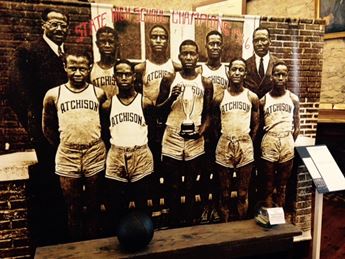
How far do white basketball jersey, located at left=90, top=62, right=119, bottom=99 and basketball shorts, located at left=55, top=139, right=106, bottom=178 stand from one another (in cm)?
33

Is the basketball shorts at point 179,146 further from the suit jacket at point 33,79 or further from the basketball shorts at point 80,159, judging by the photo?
the suit jacket at point 33,79

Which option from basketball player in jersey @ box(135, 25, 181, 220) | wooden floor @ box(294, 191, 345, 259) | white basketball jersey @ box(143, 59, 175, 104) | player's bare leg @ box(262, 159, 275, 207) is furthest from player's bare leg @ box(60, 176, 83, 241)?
wooden floor @ box(294, 191, 345, 259)

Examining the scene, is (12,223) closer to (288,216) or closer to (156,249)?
(156,249)

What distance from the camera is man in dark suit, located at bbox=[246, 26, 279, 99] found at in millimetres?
2154

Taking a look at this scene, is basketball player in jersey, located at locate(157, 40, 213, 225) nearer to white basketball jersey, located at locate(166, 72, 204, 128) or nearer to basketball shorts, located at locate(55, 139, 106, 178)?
white basketball jersey, located at locate(166, 72, 204, 128)

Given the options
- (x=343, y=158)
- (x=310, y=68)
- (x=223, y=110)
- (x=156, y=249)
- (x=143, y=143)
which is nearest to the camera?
(x=156, y=249)

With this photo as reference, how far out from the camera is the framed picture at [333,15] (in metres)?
3.27

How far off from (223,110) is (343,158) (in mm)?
2229

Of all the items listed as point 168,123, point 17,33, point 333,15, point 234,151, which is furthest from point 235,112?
point 333,15

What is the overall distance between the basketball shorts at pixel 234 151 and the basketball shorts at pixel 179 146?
0.47 feet

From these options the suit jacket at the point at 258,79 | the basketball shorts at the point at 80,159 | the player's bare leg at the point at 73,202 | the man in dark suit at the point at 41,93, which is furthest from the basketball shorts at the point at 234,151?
the man in dark suit at the point at 41,93

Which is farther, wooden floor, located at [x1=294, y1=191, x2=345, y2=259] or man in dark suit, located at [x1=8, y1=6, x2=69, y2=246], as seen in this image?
wooden floor, located at [x1=294, y1=191, x2=345, y2=259]

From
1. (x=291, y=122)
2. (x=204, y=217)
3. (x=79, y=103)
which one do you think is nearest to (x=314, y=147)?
(x=291, y=122)

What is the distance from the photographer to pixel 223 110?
7.09 ft
